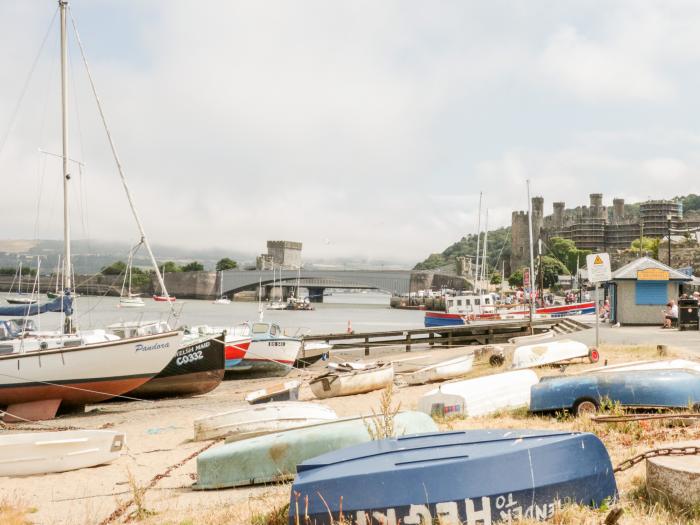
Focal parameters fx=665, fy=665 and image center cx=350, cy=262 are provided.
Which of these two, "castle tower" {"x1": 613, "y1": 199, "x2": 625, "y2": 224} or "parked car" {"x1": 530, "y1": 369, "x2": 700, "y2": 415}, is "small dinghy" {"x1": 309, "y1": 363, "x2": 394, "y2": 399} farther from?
"castle tower" {"x1": 613, "y1": 199, "x2": 625, "y2": 224}

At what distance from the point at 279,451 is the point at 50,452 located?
5.52 meters

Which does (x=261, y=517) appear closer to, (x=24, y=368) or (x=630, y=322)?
(x=24, y=368)

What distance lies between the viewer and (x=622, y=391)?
9148 mm

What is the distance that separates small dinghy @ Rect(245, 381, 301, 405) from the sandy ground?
1.01 metres

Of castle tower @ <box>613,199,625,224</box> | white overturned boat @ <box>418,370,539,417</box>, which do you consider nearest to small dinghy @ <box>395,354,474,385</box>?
white overturned boat @ <box>418,370,539,417</box>

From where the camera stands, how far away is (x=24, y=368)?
18781 millimetres

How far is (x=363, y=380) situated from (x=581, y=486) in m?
13.9

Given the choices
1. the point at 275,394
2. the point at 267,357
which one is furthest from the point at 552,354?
the point at 267,357

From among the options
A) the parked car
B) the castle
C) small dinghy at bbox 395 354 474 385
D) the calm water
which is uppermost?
the castle

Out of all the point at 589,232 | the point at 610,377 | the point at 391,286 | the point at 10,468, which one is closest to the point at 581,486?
the point at 610,377

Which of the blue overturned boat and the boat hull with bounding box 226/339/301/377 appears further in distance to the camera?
the boat hull with bounding box 226/339/301/377

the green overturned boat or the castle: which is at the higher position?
the castle

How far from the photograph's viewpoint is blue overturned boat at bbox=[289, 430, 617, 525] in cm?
502

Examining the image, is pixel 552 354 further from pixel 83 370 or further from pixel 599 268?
pixel 83 370
